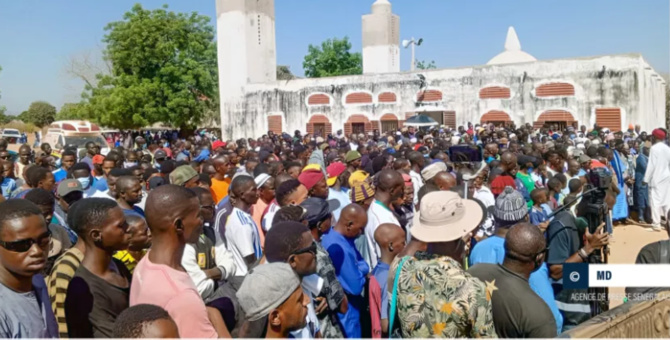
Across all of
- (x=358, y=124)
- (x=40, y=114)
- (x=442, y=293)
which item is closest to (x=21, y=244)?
(x=442, y=293)

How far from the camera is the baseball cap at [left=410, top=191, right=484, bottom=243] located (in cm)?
288

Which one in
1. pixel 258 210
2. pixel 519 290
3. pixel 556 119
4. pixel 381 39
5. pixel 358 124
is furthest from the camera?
pixel 381 39

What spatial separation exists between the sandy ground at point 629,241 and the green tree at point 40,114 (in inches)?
2120

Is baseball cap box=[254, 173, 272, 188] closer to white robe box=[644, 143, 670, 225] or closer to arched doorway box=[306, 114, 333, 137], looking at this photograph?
white robe box=[644, 143, 670, 225]

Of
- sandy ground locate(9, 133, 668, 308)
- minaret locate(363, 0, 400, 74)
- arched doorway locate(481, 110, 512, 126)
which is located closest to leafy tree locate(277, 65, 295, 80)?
minaret locate(363, 0, 400, 74)

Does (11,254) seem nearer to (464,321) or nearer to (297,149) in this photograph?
(464,321)

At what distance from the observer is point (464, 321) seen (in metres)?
2.46

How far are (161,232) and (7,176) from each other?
5554mm

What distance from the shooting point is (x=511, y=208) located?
149 inches

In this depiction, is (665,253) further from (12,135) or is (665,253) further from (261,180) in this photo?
(12,135)

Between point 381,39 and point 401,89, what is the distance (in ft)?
26.8

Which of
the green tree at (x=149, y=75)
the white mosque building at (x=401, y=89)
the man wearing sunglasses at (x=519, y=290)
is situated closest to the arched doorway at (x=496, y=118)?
the white mosque building at (x=401, y=89)

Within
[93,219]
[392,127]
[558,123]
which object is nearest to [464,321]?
[93,219]

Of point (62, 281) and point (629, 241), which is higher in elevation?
point (62, 281)
